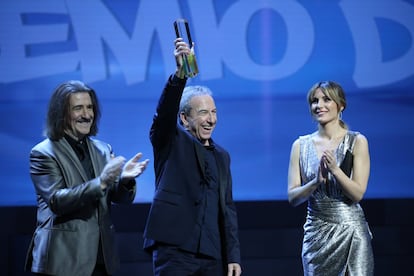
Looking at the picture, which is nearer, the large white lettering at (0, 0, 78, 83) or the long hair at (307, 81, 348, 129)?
the long hair at (307, 81, 348, 129)

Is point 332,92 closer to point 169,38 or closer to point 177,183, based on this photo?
point 177,183

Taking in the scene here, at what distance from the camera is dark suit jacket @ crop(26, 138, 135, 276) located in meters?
2.46

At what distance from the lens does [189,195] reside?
2.67 meters

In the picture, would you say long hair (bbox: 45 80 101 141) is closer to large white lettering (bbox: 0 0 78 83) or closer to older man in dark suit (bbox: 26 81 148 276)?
older man in dark suit (bbox: 26 81 148 276)

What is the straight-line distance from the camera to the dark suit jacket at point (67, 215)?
8.09 ft

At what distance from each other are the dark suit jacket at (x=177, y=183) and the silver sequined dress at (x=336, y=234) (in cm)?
57

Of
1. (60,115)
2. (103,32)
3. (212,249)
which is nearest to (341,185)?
(212,249)

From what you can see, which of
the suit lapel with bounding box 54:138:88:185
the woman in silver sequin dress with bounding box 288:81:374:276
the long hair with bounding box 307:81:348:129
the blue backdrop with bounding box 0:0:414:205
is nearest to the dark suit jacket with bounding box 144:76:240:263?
the suit lapel with bounding box 54:138:88:185

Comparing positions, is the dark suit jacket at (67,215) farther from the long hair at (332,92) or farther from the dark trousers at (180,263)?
the long hair at (332,92)

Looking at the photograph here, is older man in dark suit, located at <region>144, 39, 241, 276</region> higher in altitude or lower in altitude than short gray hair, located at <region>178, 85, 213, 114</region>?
lower

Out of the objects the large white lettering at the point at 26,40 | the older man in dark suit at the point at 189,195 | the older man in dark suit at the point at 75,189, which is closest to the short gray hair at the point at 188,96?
the older man in dark suit at the point at 189,195

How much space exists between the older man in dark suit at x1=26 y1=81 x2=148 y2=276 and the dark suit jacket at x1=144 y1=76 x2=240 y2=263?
131 millimetres

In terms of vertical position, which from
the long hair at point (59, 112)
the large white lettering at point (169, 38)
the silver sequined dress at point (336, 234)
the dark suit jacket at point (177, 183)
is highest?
the large white lettering at point (169, 38)

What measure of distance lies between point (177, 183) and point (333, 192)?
0.86 meters
